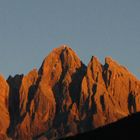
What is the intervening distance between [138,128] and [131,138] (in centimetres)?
662

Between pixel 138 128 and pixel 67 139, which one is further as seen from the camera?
pixel 67 139

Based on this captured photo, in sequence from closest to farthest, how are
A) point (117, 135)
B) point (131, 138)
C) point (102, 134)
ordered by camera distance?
point (131, 138) < point (117, 135) < point (102, 134)

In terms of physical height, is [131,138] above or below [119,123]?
below

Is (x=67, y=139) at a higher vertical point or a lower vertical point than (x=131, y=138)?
higher

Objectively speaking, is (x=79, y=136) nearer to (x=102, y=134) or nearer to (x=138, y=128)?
(x=102, y=134)

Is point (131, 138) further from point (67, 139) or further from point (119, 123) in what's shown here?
point (67, 139)

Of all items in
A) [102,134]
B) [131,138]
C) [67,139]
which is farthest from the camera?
[67,139]

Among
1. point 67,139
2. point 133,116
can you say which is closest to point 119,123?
point 133,116

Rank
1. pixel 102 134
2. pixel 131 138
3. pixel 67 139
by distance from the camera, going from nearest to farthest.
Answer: pixel 131 138
pixel 102 134
pixel 67 139

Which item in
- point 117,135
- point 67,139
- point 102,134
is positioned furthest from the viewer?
point 67,139

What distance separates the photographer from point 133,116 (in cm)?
11831

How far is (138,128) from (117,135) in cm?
360

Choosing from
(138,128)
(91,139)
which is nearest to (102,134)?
Answer: (91,139)

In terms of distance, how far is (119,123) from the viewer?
381ft
